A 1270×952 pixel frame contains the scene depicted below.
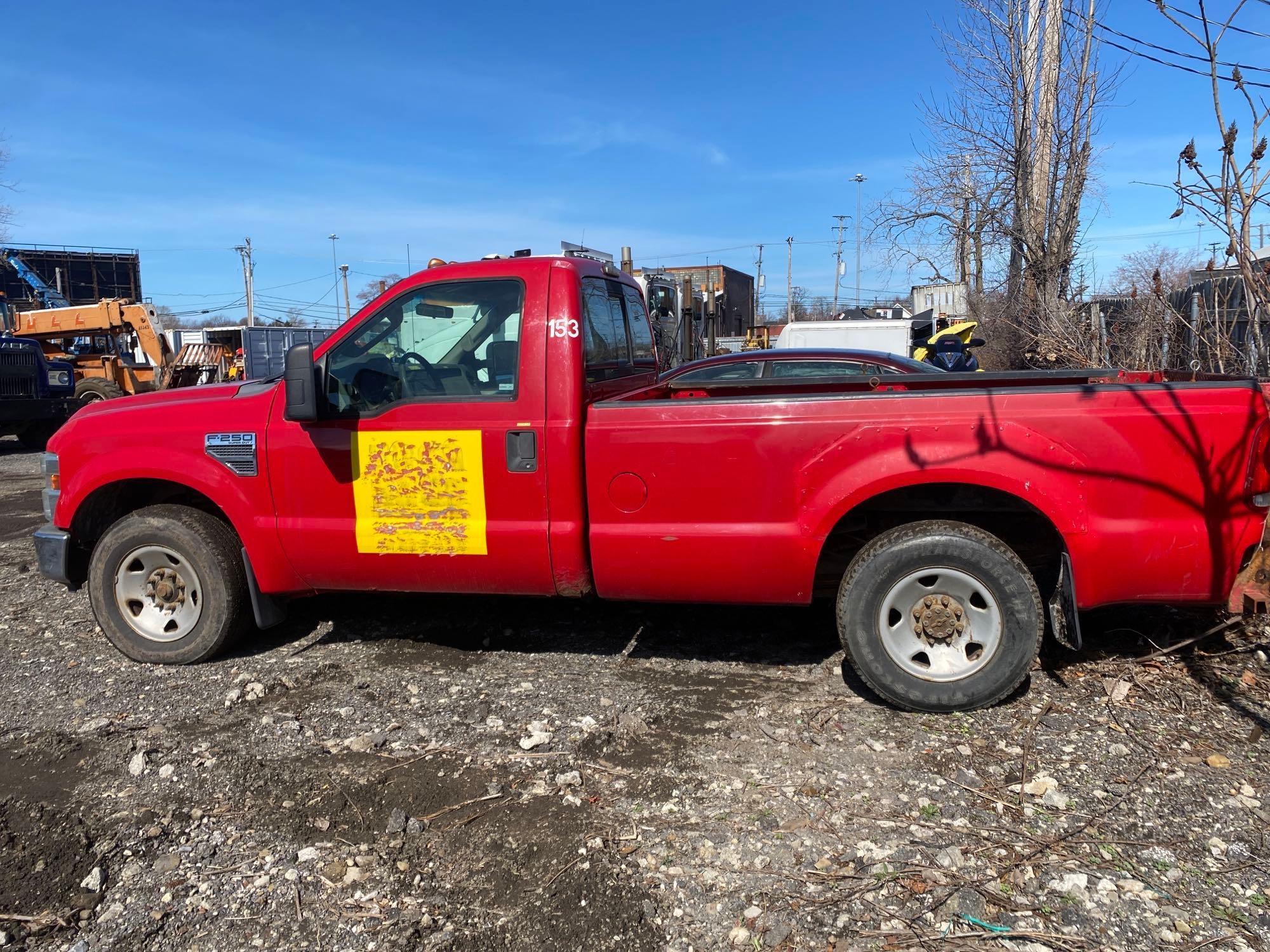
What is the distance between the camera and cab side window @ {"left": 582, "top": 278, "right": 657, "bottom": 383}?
434 cm

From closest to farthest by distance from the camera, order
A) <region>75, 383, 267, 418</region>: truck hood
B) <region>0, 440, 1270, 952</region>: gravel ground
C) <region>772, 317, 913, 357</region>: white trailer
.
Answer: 1. <region>0, 440, 1270, 952</region>: gravel ground
2. <region>75, 383, 267, 418</region>: truck hood
3. <region>772, 317, 913, 357</region>: white trailer

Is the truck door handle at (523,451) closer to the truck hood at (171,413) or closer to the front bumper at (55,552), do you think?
the truck hood at (171,413)

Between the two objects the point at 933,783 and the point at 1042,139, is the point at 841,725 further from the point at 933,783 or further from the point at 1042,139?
the point at 1042,139

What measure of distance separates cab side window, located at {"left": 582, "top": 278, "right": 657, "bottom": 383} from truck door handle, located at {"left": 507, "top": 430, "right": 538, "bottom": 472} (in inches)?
17.2

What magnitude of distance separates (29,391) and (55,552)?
42.2 ft

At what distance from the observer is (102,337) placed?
22094 mm

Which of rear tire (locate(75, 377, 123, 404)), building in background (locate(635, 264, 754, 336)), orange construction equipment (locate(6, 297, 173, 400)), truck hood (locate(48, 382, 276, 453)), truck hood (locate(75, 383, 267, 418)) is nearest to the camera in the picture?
truck hood (locate(48, 382, 276, 453))

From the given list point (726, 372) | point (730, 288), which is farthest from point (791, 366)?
point (730, 288)

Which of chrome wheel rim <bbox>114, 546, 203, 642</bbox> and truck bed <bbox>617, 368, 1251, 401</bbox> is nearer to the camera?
truck bed <bbox>617, 368, 1251, 401</bbox>

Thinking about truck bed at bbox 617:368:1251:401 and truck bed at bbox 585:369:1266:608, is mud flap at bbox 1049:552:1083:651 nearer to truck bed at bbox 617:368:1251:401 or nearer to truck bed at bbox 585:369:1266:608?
truck bed at bbox 585:369:1266:608

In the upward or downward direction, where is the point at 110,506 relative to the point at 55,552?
upward

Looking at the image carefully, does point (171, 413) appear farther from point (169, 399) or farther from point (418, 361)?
point (418, 361)

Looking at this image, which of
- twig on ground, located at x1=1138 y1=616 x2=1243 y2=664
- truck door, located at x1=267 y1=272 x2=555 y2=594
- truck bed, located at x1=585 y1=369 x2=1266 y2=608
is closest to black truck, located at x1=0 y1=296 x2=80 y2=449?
truck door, located at x1=267 y1=272 x2=555 y2=594

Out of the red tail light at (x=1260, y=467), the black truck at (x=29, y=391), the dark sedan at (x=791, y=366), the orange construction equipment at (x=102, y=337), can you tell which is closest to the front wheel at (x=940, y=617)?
the red tail light at (x=1260, y=467)
